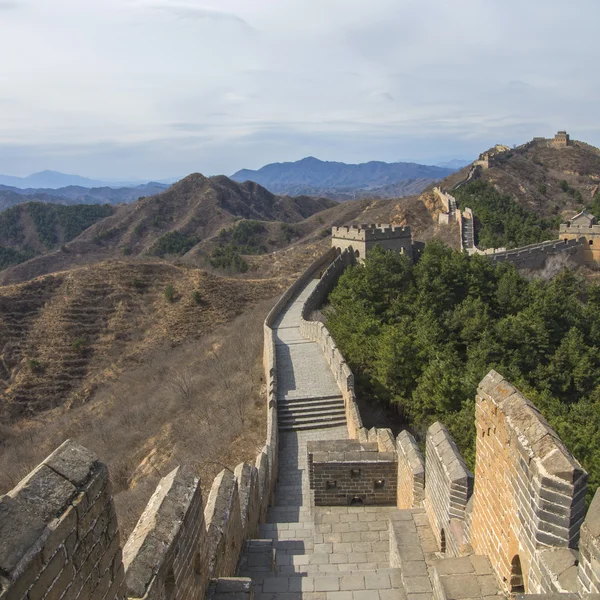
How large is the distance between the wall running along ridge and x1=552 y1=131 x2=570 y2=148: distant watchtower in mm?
82277

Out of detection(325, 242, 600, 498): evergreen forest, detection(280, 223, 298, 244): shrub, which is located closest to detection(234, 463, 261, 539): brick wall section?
detection(325, 242, 600, 498): evergreen forest

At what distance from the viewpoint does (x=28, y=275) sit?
59.0m

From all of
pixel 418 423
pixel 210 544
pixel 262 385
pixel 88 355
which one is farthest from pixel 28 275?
pixel 210 544

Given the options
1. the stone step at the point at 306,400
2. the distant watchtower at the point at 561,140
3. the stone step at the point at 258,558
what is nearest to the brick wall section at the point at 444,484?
the stone step at the point at 258,558

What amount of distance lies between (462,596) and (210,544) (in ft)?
8.32

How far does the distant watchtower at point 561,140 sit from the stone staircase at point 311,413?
74082mm

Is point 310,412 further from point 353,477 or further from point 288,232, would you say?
point 288,232

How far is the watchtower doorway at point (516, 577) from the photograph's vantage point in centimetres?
332

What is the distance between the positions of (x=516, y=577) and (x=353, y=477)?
519 centimetres

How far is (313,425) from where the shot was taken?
42.3 ft

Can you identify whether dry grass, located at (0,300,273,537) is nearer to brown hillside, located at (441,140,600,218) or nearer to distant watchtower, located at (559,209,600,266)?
distant watchtower, located at (559,209,600,266)

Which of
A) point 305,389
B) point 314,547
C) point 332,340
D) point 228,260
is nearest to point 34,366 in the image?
point 332,340

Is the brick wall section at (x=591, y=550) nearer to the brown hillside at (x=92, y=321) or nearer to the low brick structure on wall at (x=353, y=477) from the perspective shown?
the low brick structure on wall at (x=353, y=477)

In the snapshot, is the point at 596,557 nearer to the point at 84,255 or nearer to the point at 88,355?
the point at 88,355
